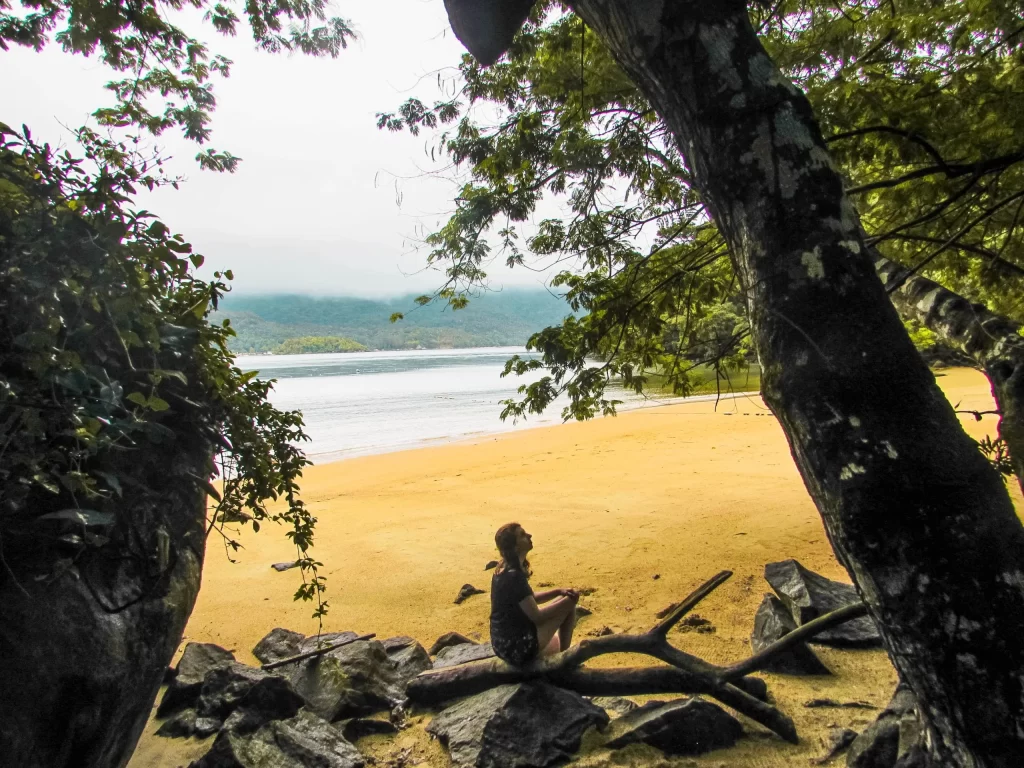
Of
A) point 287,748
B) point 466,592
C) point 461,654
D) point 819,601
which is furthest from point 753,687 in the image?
point 466,592

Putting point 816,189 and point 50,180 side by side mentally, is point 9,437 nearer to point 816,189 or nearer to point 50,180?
point 50,180

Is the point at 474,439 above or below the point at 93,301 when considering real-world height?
below

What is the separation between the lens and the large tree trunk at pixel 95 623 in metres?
1.94

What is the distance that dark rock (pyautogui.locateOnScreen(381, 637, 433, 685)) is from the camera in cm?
426

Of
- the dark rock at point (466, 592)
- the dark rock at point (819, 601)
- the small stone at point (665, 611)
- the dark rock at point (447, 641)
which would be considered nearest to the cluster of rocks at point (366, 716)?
the dark rock at point (447, 641)

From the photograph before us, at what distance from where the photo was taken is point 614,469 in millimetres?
12328

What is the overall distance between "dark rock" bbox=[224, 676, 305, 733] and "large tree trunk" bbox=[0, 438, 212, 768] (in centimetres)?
113

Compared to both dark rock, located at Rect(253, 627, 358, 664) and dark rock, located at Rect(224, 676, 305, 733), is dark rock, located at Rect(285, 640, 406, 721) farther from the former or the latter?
dark rock, located at Rect(253, 627, 358, 664)

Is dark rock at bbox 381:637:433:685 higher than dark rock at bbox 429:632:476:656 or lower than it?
higher

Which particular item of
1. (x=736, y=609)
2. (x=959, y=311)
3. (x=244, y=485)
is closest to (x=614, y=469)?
(x=736, y=609)

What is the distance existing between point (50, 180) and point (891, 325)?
2351 mm

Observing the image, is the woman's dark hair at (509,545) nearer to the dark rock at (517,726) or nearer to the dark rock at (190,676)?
the dark rock at (517,726)

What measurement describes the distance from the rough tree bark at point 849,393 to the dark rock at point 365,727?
115 inches

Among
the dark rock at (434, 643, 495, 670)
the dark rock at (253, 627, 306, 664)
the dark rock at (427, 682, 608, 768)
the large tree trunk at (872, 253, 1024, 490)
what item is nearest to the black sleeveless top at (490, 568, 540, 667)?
the dark rock at (427, 682, 608, 768)
